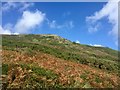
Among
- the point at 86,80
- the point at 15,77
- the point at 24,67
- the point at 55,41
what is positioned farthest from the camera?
the point at 55,41

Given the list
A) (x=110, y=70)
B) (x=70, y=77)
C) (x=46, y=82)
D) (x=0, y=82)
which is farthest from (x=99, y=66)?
(x=0, y=82)

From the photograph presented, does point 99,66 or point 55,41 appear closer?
point 99,66

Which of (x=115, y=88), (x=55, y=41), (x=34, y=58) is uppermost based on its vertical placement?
(x=55, y=41)

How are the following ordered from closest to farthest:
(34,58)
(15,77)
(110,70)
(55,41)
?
1. (15,77)
2. (34,58)
3. (110,70)
4. (55,41)

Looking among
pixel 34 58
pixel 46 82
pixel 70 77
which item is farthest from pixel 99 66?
pixel 46 82

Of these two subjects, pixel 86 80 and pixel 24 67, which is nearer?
pixel 24 67

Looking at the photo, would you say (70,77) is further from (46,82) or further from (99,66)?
(99,66)

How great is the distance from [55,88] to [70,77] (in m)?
4.15

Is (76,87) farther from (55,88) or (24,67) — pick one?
(24,67)

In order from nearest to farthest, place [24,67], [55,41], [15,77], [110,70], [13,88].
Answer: [13,88]
[15,77]
[24,67]
[110,70]
[55,41]

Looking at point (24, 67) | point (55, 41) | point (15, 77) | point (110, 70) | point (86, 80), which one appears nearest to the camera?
point (15, 77)

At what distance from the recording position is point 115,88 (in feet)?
106

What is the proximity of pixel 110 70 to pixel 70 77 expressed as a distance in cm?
1589

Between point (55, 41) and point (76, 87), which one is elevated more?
point (55, 41)
